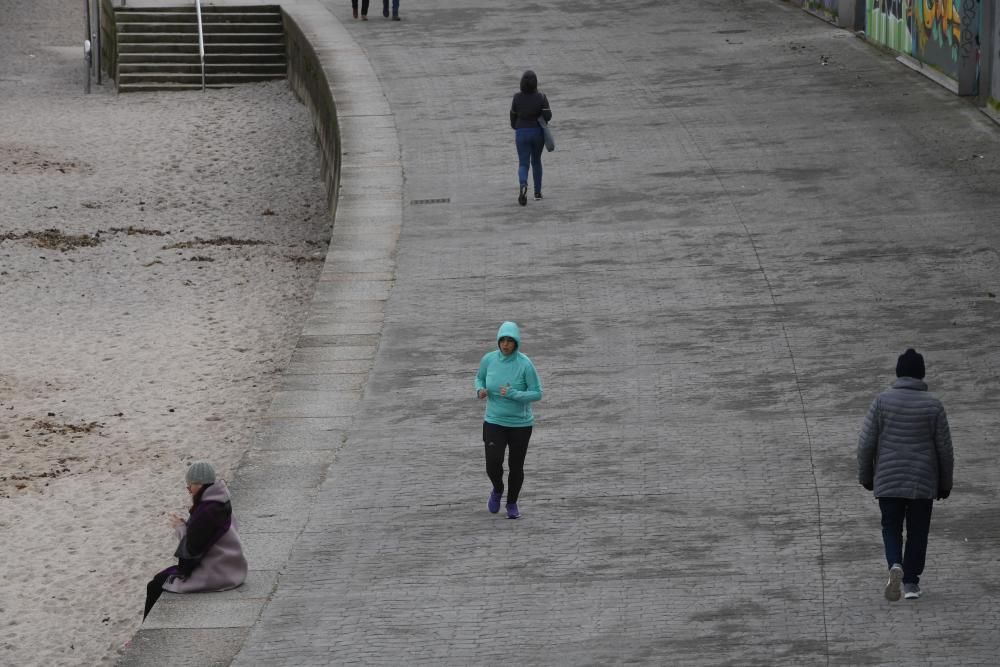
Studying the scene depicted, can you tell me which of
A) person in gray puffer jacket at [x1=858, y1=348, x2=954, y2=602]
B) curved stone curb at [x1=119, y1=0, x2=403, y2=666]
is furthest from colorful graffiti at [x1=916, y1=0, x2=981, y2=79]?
person in gray puffer jacket at [x1=858, y1=348, x2=954, y2=602]

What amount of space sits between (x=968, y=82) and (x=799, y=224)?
24.0 feet

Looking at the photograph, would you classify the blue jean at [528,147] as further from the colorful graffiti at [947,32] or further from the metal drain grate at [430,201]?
the colorful graffiti at [947,32]

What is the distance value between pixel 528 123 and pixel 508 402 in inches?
342

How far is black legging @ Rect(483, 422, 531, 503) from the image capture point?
11.2 meters

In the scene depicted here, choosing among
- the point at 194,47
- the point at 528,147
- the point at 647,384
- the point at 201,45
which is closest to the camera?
the point at 647,384

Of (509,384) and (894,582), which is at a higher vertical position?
(509,384)

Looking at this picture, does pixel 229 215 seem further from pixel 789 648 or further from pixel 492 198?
pixel 789 648

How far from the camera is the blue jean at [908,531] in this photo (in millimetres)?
9695

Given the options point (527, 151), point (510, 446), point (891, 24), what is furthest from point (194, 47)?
point (510, 446)

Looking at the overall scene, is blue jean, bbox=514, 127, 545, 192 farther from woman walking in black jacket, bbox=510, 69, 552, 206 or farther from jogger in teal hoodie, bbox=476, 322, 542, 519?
jogger in teal hoodie, bbox=476, 322, 542, 519

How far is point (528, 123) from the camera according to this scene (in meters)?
19.3

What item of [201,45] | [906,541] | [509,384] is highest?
[509,384]

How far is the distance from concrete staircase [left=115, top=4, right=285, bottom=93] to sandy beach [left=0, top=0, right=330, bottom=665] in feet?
2.15

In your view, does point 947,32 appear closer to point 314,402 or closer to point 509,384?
point 314,402
